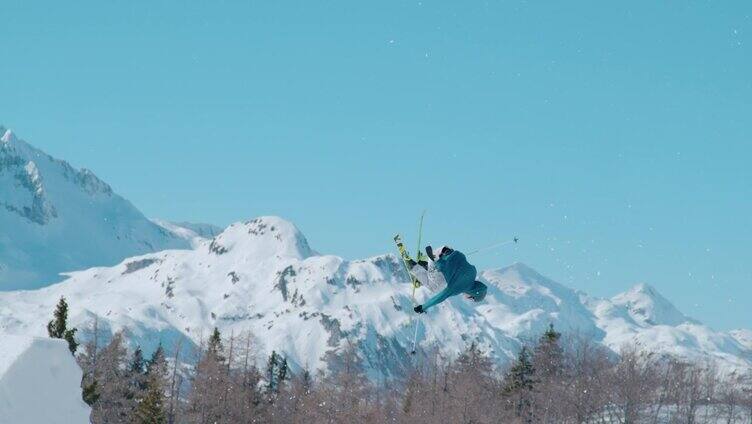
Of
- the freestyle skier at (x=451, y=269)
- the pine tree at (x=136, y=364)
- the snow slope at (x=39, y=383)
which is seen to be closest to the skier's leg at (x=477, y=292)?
the freestyle skier at (x=451, y=269)

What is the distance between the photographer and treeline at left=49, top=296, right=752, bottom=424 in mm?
55125

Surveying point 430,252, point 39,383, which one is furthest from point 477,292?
point 39,383

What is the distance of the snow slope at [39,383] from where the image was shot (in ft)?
55.6

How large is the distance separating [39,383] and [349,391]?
42.6m

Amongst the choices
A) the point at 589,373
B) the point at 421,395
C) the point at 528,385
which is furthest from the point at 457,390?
the point at 589,373

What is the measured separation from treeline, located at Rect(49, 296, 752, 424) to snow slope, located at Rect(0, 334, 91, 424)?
2634 centimetres

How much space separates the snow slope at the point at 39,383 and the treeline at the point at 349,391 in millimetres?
26340

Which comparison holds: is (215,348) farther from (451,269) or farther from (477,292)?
(451,269)

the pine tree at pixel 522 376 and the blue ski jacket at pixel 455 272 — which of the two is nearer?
the blue ski jacket at pixel 455 272

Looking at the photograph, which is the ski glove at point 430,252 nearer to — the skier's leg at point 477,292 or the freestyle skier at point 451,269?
Result: the freestyle skier at point 451,269

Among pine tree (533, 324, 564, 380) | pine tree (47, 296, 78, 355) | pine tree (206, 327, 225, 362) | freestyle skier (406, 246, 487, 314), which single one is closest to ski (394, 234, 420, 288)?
freestyle skier (406, 246, 487, 314)

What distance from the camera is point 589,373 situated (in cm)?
7762

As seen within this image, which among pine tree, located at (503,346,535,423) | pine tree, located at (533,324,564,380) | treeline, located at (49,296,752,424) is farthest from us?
pine tree, located at (533,324,564,380)

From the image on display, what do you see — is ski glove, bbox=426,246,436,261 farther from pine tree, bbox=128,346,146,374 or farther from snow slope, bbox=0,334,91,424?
pine tree, bbox=128,346,146,374
